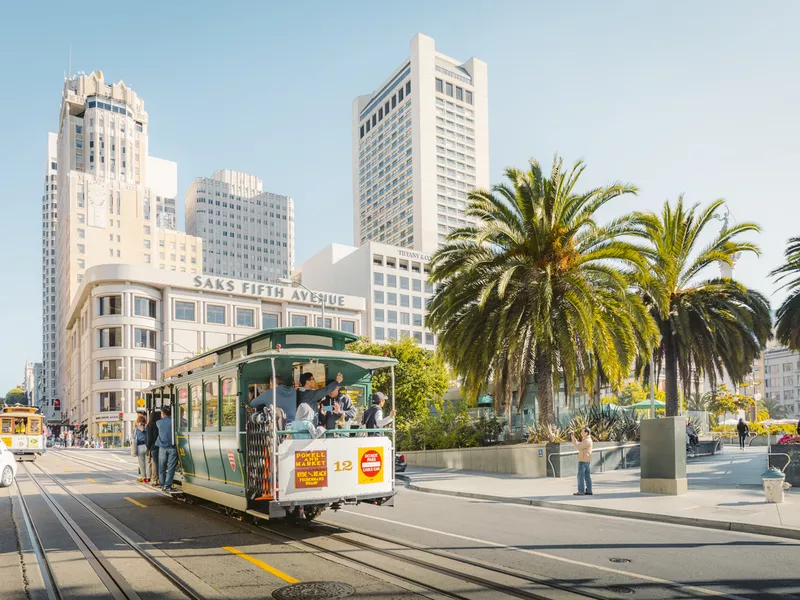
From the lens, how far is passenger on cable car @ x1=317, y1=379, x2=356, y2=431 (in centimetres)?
1132

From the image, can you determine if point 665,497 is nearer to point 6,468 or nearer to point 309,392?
point 309,392

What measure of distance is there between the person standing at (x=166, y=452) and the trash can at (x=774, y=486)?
12.1 m

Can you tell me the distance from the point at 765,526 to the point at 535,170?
47.3 ft

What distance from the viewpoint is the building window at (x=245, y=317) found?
3455 inches

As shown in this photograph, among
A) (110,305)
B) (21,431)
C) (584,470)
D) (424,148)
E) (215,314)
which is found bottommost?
(21,431)

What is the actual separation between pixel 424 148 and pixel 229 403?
157200 mm

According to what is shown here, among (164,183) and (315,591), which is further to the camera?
(164,183)

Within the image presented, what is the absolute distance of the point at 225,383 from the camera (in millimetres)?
11898

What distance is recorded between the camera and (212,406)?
41.5ft

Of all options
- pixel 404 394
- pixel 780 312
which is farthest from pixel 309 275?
pixel 780 312

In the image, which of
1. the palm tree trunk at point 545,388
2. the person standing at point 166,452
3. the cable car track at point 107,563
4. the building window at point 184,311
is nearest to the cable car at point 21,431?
the person standing at point 166,452

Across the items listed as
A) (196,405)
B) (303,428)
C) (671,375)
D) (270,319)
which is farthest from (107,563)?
(270,319)

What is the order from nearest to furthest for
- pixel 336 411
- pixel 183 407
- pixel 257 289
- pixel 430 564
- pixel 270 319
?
pixel 430 564, pixel 336 411, pixel 183 407, pixel 257 289, pixel 270 319

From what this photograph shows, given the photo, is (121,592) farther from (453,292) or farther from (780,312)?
(780,312)
